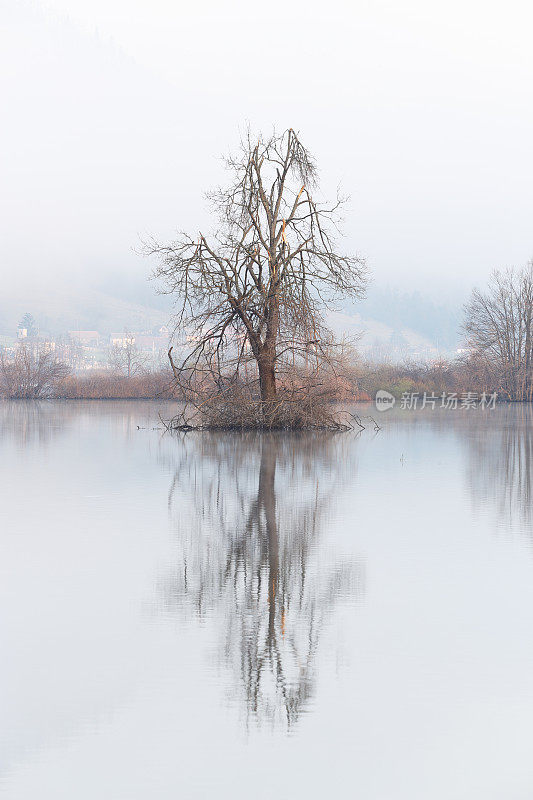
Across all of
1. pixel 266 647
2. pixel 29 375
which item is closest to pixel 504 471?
pixel 266 647

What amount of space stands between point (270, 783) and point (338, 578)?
3.47m

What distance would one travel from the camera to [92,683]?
186 inches

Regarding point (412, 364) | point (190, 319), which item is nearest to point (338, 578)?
point (190, 319)

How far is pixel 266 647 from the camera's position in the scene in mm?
5285

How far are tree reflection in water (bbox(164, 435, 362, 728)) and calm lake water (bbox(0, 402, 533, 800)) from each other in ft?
0.07

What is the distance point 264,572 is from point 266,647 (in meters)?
2.09

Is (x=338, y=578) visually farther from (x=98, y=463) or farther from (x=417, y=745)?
(x=98, y=463)
